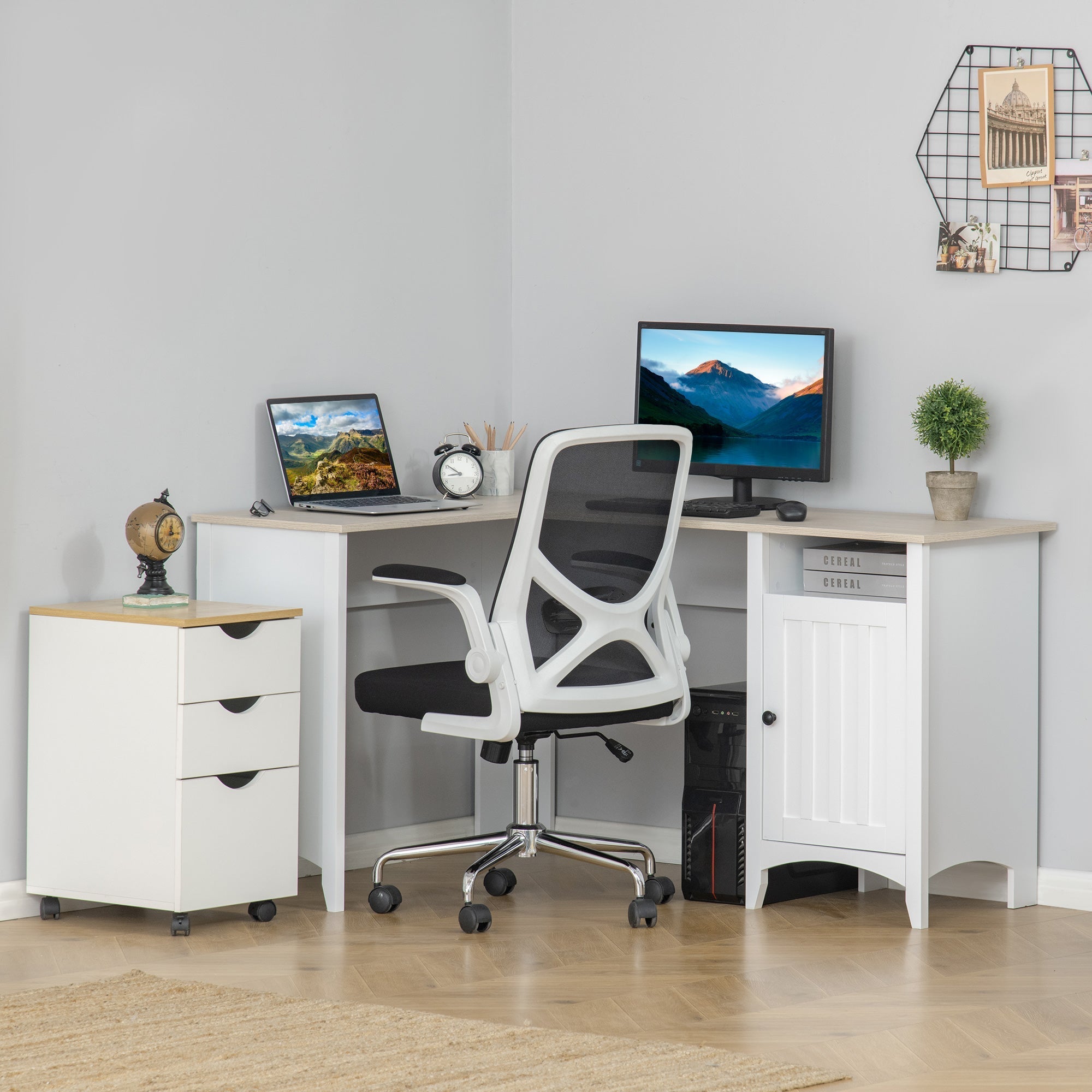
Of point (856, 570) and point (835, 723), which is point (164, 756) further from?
point (856, 570)

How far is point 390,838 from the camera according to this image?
496cm

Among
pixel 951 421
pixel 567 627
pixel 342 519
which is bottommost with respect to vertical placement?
pixel 567 627

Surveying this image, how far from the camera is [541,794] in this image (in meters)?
5.24

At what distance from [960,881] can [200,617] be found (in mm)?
1912

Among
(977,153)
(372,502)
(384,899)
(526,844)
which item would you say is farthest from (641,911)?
(977,153)

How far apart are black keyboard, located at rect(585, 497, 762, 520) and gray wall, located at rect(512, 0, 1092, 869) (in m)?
0.33

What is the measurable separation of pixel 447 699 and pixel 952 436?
1304mm

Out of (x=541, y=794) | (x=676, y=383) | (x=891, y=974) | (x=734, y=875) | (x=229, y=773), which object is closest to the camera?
(x=891, y=974)

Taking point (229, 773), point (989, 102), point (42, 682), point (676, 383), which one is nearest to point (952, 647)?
point (676, 383)

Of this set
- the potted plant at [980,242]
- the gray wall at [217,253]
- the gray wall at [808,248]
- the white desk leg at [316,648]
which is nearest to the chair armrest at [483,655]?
the white desk leg at [316,648]

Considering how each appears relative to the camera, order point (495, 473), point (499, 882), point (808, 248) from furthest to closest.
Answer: point (495, 473) < point (808, 248) < point (499, 882)

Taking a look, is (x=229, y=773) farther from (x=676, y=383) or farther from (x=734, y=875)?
(x=676, y=383)

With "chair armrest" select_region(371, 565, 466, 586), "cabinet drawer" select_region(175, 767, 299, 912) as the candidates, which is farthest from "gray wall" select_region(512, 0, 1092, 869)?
"cabinet drawer" select_region(175, 767, 299, 912)

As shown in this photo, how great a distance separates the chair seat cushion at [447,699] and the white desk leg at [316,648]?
3.5 inches
